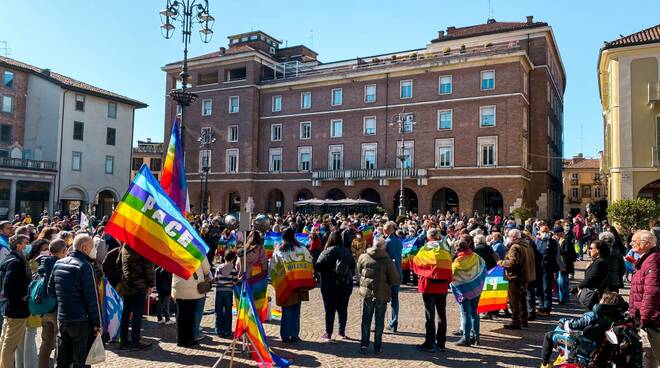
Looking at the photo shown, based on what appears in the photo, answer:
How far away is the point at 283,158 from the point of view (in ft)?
159

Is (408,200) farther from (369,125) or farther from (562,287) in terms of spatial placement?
(562,287)

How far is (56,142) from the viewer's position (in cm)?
4403

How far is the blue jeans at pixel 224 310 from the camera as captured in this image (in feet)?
28.7

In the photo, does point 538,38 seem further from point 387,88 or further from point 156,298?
point 156,298

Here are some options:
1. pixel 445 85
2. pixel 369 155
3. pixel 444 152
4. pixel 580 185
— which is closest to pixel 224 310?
pixel 444 152

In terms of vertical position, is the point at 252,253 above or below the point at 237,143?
below

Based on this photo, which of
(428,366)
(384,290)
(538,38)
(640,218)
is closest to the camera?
(428,366)

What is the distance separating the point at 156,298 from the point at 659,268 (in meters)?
9.14

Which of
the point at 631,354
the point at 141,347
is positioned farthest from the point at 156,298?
the point at 631,354

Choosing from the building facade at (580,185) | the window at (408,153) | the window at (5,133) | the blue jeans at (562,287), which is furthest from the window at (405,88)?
the building facade at (580,185)

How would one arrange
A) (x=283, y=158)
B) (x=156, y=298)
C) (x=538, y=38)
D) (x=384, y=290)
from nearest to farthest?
1. (x=384, y=290)
2. (x=156, y=298)
3. (x=538, y=38)
4. (x=283, y=158)

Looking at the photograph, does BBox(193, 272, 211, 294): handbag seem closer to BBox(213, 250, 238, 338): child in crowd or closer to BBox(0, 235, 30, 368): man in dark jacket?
BBox(213, 250, 238, 338): child in crowd

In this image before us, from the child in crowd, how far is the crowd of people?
0.02 metres

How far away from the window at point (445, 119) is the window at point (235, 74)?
21053 millimetres
